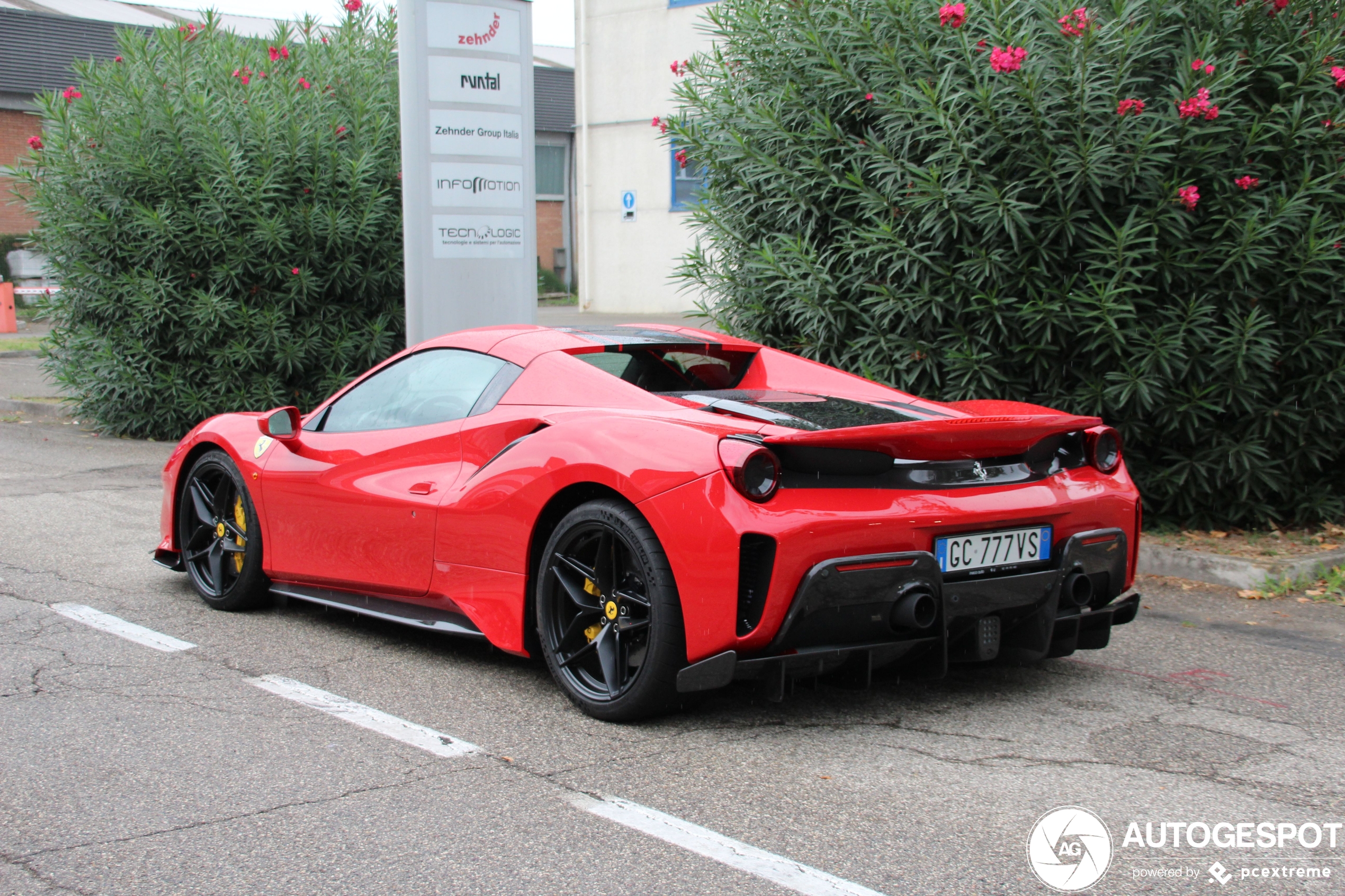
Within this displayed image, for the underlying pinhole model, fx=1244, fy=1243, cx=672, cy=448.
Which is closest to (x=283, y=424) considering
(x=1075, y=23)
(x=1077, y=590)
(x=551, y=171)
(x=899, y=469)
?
(x=899, y=469)

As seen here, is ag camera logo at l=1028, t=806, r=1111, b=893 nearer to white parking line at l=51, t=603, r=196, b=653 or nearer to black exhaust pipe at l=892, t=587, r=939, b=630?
black exhaust pipe at l=892, t=587, r=939, b=630

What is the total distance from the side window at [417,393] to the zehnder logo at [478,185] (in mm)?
3961

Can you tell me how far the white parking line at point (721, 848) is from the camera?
2799 millimetres

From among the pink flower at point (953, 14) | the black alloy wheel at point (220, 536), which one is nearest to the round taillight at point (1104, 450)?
the pink flower at point (953, 14)

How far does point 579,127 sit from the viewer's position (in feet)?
88.3

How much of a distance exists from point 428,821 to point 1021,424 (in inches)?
85.1

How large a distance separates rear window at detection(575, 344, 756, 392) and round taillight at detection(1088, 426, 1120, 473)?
1.36 m

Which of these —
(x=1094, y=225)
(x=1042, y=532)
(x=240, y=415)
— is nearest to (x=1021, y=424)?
(x=1042, y=532)

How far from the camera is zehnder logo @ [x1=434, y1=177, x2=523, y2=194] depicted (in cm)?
890

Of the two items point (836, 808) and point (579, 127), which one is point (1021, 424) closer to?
point (836, 808)

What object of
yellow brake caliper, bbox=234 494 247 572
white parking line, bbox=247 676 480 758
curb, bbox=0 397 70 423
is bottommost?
curb, bbox=0 397 70 423

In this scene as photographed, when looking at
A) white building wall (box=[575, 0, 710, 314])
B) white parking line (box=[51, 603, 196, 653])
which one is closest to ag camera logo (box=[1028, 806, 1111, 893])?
white parking line (box=[51, 603, 196, 653])

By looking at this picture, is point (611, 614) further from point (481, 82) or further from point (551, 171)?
point (551, 171)

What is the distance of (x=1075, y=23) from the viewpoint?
627 centimetres
